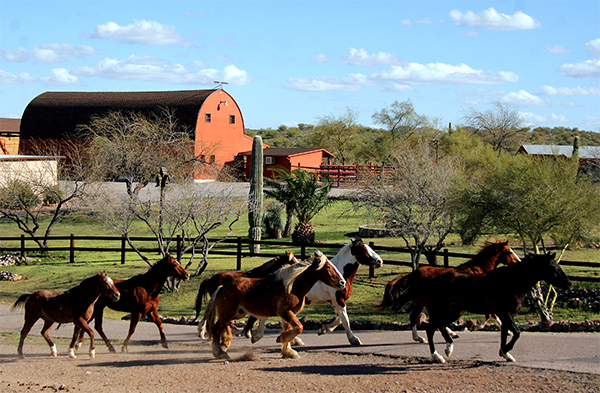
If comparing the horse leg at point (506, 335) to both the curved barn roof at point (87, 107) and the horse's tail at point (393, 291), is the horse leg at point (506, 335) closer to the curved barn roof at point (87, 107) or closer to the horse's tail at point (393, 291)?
the horse's tail at point (393, 291)

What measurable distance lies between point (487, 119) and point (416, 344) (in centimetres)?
5210

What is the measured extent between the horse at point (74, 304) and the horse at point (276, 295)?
162 centimetres

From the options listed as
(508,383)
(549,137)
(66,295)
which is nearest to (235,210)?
(66,295)

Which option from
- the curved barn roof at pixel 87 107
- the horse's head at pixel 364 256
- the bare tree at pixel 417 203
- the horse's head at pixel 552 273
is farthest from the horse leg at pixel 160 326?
the curved barn roof at pixel 87 107

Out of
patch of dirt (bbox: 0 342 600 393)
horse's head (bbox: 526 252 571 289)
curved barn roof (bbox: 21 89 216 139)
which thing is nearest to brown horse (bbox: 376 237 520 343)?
patch of dirt (bbox: 0 342 600 393)

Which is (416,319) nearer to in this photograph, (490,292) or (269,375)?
(490,292)

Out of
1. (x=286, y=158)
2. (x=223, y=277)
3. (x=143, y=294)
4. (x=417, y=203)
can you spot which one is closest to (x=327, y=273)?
(x=223, y=277)

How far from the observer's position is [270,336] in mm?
10359

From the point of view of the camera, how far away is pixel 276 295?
8305 mm

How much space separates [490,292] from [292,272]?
9.30ft

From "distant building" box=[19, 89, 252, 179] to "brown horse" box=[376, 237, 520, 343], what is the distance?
40.6 m

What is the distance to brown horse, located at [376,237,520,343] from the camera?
926 centimetres

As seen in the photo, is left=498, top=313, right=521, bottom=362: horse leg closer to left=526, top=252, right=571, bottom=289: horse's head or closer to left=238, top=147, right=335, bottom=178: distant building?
left=526, top=252, right=571, bottom=289: horse's head

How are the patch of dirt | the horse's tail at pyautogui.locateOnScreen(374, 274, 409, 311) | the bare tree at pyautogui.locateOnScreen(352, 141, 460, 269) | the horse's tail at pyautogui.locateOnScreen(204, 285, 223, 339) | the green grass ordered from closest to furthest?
the patch of dirt < the horse's tail at pyautogui.locateOnScreen(204, 285, 223, 339) < the horse's tail at pyautogui.locateOnScreen(374, 274, 409, 311) < the green grass < the bare tree at pyautogui.locateOnScreen(352, 141, 460, 269)
